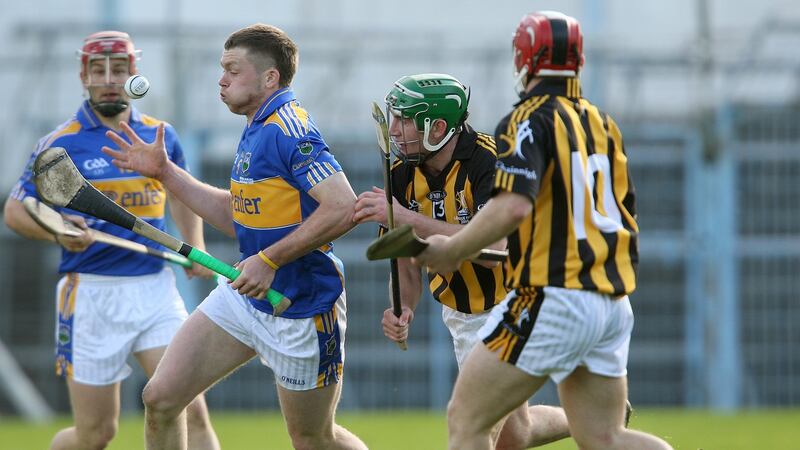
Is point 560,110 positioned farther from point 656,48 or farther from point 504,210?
point 656,48

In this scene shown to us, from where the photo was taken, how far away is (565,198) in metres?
4.84

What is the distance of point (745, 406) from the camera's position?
46.7 ft

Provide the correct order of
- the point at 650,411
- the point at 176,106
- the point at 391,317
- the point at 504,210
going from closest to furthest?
the point at 504,210, the point at 391,317, the point at 650,411, the point at 176,106

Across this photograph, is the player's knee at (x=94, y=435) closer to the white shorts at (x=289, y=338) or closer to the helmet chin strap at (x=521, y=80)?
the white shorts at (x=289, y=338)

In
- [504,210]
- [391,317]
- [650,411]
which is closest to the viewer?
[504,210]

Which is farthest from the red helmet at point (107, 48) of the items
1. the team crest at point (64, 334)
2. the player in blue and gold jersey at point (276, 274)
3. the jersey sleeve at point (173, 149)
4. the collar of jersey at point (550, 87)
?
the collar of jersey at point (550, 87)

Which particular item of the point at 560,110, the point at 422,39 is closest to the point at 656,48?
the point at 422,39

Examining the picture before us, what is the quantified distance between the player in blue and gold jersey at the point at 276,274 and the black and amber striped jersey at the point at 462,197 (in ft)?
1.43

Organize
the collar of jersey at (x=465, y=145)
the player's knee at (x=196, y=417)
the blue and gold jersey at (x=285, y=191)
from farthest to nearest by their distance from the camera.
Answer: the player's knee at (x=196, y=417)
the collar of jersey at (x=465, y=145)
the blue and gold jersey at (x=285, y=191)

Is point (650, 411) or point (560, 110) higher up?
point (560, 110)

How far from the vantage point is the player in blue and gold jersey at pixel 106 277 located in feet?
22.9

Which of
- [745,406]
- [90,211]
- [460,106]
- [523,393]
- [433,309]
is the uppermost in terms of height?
[460,106]

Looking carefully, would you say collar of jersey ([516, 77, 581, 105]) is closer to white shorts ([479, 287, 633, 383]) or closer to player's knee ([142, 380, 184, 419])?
white shorts ([479, 287, 633, 383])

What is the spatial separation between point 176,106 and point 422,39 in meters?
2.94
